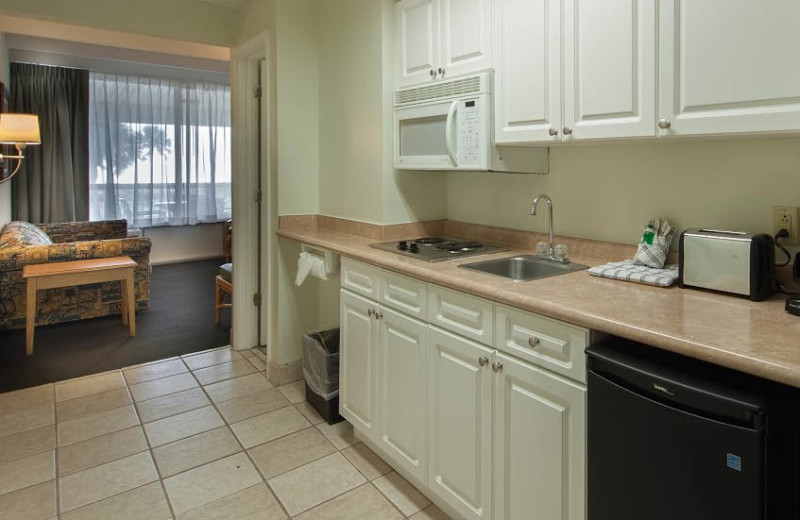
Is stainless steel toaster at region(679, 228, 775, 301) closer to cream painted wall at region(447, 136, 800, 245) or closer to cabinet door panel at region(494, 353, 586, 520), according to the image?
cream painted wall at region(447, 136, 800, 245)

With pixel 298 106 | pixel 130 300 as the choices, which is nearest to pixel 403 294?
pixel 298 106

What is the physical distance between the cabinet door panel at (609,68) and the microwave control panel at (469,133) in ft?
1.29

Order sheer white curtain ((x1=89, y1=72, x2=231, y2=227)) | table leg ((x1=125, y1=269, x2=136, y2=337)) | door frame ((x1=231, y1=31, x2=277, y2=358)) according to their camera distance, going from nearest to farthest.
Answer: door frame ((x1=231, y1=31, x2=277, y2=358))
table leg ((x1=125, y1=269, x2=136, y2=337))
sheer white curtain ((x1=89, y1=72, x2=231, y2=227))

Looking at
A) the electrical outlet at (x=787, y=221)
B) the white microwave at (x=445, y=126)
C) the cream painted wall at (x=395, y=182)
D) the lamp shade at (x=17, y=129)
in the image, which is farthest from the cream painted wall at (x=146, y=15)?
the electrical outlet at (x=787, y=221)

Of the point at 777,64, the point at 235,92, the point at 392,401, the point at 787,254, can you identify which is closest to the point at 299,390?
the point at 392,401

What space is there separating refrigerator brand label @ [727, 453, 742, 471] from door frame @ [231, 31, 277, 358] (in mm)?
2659

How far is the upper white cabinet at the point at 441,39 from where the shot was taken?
213cm

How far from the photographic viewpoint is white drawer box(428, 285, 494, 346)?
1688 mm

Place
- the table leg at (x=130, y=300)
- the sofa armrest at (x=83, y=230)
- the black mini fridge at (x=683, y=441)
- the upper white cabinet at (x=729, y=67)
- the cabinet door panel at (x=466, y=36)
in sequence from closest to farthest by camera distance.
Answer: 1. the black mini fridge at (x=683, y=441)
2. the upper white cabinet at (x=729, y=67)
3. the cabinet door panel at (x=466, y=36)
4. the table leg at (x=130, y=300)
5. the sofa armrest at (x=83, y=230)

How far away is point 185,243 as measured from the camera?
766 centimetres

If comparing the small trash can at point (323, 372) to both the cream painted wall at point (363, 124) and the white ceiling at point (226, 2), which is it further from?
the white ceiling at point (226, 2)

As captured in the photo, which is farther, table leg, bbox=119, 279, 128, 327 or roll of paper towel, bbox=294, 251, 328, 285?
table leg, bbox=119, 279, 128, 327

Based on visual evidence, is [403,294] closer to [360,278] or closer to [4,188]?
[360,278]

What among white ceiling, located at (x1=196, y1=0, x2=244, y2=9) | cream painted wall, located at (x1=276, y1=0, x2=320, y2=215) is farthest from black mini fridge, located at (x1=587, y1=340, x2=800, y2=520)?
white ceiling, located at (x1=196, y1=0, x2=244, y2=9)
